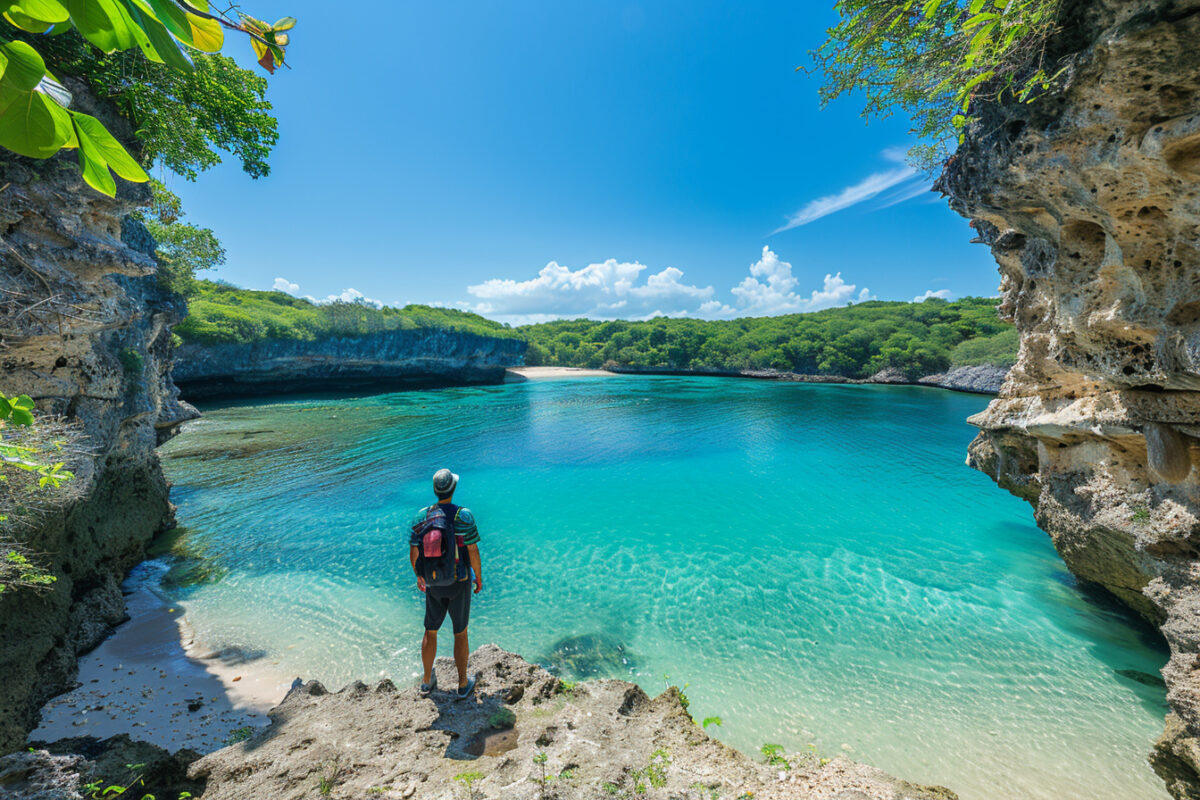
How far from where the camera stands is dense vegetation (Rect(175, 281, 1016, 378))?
42.8m

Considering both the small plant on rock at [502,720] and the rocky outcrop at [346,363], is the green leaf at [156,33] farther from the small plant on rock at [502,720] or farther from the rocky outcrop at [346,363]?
the rocky outcrop at [346,363]

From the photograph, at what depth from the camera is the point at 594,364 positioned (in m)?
88.3

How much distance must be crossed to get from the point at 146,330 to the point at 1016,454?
60.0 ft

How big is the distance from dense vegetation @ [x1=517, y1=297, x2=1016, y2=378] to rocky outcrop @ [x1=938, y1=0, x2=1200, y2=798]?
49178mm

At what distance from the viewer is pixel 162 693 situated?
5285 mm

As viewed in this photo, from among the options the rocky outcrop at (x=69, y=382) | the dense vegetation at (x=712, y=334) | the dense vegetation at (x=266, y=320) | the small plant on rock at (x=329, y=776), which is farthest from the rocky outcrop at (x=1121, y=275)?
the dense vegetation at (x=712, y=334)

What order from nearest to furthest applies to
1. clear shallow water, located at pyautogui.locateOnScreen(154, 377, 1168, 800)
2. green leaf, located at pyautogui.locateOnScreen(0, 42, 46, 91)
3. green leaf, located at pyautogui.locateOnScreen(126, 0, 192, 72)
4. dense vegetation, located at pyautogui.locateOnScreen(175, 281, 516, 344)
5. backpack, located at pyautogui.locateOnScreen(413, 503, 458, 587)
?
green leaf, located at pyautogui.locateOnScreen(0, 42, 46, 91), green leaf, located at pyautogui.locateOnScreen(126, 0, 192, 72), backpack, located at pyautogui.locateOnScreen(413, 503, 458, 587), clear shallow water, located at pyautogui.locateOnScreen(154, 377, 1168, 800), dense vegetation, located at pyautogui.locateOnScreen(175, 281, 516, 344)

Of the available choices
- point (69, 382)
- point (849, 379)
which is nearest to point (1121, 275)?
point (69, 382)

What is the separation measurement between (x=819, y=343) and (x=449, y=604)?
71888mm

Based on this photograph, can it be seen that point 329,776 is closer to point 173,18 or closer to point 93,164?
point 93,164

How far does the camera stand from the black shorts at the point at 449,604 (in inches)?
167

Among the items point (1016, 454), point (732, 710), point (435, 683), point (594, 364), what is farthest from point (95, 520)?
point (594, 364)

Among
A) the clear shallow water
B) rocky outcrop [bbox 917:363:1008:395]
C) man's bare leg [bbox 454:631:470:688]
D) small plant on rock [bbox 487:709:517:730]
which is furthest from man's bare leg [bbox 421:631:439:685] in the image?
rocky outcrop [bbox 917:363:1008:395]

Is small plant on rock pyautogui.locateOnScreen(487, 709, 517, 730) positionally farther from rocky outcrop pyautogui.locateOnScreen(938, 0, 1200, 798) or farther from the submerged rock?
rocky outcrop pyautogui.locateOnScreen(938, 0, 1200, 798)
